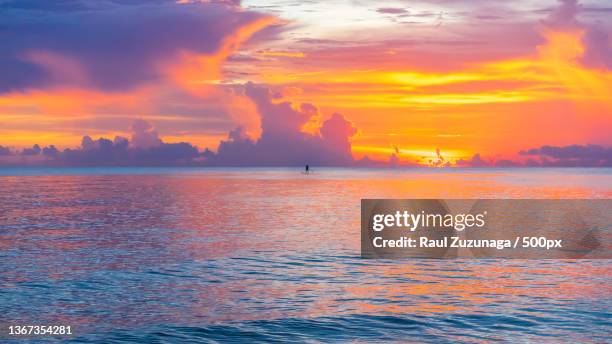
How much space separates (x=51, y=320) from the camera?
25.5 metres

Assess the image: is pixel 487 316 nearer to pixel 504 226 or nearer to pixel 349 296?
pixel 349 296

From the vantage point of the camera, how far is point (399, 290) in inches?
1234

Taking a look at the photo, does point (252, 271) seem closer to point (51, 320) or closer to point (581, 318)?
point (51, 320)

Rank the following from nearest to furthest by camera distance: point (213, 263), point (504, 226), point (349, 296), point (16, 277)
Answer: point (349, 296)
point (16, 277)
point (213, 263)
point (504, 226)

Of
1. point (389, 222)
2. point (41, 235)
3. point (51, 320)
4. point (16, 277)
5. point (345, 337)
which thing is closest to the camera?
point (345, 337)

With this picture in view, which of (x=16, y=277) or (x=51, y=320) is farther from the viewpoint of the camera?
(x=16, y=277)

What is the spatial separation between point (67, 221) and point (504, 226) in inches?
1808

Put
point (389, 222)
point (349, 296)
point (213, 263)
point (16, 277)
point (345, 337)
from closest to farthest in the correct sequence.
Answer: point (345, 337) < point (349, 296) < point (16, 277) < point (213, 263) < point (389, 222)

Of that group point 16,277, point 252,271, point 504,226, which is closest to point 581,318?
point 252,271

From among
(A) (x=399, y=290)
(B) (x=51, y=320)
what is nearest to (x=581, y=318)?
(A) (x=399, y=290)

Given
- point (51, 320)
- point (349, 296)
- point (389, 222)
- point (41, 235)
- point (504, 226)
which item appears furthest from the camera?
point (389, 222)

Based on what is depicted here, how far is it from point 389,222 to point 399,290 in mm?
43405

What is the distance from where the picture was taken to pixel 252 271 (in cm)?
3647

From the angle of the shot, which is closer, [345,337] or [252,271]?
[345,337]
